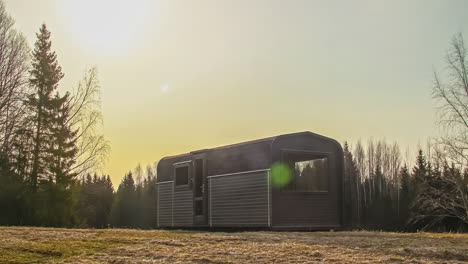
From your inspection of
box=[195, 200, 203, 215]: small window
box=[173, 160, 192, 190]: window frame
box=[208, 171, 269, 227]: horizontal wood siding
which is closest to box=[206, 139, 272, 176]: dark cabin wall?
box=[208, 171, 269, 227]: horizontal wood siding

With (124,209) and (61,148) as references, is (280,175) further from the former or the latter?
(124,209)

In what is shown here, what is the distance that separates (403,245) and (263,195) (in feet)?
23.8

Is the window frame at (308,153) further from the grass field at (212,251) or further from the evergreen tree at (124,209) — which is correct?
the evergreen tree at (124,209)

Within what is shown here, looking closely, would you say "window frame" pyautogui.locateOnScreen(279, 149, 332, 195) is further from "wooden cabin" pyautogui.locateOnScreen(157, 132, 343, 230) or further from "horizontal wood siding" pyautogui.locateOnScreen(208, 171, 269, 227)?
"horizontal wood siding" pyautogui.locateOnScreen(208, 171, 269, 227)

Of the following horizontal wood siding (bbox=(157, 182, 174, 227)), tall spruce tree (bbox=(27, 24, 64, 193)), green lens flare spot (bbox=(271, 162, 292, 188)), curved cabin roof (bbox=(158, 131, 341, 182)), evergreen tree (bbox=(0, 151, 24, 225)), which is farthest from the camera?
tall spruce tree (bbox=(27, 24, 64, 193))

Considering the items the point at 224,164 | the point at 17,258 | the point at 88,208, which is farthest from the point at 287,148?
the point at 88,208

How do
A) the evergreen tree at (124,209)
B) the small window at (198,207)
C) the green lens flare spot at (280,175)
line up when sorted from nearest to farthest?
the green lens flare spot at (280,175), the small window at (198,207), the evergreen tree at (124,209)

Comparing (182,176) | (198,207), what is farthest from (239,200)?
(182,176)

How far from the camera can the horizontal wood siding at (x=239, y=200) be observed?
54.5ft

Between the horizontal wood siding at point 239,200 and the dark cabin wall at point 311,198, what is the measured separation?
48 cm

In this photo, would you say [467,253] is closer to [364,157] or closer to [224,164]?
[224,164]

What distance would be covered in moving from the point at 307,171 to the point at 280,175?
67.6 inches

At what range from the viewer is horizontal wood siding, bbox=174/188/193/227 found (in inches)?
799

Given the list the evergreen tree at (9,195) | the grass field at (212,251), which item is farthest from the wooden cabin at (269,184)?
the evergreen tree at (9,195)
